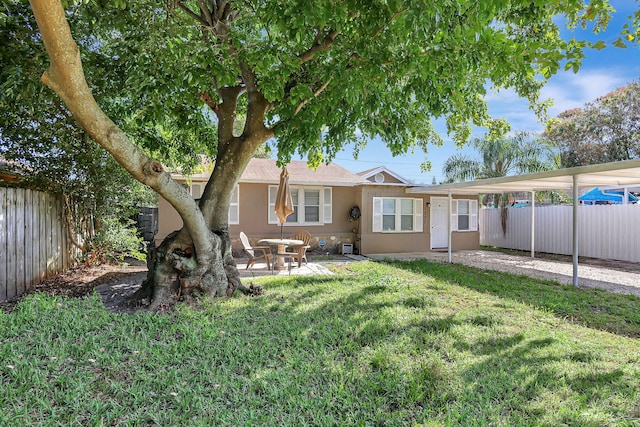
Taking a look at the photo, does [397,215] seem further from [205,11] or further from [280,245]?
[205,11]

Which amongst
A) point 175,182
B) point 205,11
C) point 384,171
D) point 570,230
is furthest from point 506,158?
point 175,182

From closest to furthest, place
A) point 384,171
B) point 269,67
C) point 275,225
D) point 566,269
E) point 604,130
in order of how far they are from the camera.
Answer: point 269,67 < point 566,269 < point 275,225 < point 384,171 < point 604,130

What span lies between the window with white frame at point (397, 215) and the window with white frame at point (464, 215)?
1953 millimetres

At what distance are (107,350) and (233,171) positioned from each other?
3570 millimetres

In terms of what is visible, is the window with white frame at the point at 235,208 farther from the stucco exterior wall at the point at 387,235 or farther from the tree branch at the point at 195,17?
the tree branch at the point at 195,17

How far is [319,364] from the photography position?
11.6 feet

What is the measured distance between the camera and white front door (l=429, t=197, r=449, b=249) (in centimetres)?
1517

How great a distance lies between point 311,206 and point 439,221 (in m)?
5.89

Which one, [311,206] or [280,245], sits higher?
[311,206]

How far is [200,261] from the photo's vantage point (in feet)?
19.0

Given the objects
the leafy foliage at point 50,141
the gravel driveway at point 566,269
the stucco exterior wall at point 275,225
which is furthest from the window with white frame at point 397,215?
the leafy foliage at point 50,141

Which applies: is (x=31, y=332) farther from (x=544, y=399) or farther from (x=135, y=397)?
(x=544, y=399)

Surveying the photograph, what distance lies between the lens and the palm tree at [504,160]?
49.3 ft

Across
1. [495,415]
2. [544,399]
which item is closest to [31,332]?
[495,415]
